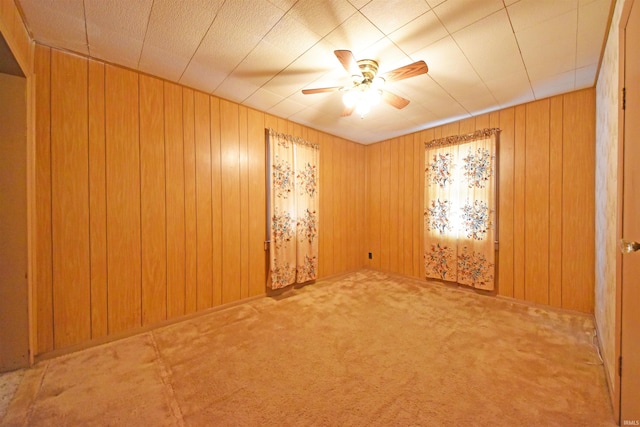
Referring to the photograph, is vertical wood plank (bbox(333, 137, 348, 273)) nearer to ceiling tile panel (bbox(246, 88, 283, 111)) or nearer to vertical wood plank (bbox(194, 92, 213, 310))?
ceiling tile panel (bbox(246, 88, 283, 111))

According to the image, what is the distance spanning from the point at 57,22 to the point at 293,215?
257cm

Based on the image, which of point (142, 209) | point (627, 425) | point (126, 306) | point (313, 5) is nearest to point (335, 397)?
point (627, 425)

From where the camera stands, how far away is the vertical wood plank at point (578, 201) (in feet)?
8.09

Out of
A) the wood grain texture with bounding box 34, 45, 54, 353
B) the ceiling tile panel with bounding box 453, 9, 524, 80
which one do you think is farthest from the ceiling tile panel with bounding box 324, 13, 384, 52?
the wood grain texture with bounding box 34, 45, 54, 353

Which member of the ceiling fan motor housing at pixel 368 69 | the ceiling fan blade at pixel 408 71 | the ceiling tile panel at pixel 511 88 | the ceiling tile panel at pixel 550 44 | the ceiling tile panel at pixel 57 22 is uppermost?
the ceiling tile panel at pixel 57 22

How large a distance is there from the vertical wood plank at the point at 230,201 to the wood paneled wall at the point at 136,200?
12mm

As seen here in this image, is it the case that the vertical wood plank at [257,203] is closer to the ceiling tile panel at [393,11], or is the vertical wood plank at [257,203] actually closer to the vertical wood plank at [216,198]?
the vertical wood plank at [216,198]

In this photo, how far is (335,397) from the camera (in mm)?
1447

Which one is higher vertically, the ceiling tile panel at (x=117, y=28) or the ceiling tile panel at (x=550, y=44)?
the ceiling tile panel at (x=117, y=28)

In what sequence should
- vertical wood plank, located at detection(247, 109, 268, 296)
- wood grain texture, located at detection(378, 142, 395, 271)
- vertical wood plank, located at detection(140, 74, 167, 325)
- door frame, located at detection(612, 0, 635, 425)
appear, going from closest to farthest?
door frame, located at detection(612, 0, 635, 425), vertical wood plank, located at detection(140, 74, 167, 325), vertical wood plank, located at detection(247, 109, 268, 296), wood grain texture, located at detection(378, 142, 395, 271)

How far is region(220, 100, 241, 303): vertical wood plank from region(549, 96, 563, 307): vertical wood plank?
354cm

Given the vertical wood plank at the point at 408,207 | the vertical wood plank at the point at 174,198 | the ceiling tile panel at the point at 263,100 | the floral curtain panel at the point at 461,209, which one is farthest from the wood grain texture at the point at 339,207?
the vertical wood plank at the point at 174,198

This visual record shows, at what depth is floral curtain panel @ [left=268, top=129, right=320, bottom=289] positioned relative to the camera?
312 cm

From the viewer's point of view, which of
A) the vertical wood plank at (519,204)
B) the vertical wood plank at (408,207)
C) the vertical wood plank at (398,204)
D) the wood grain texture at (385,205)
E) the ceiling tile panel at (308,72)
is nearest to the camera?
the ceiling tile panel at (308,72)
